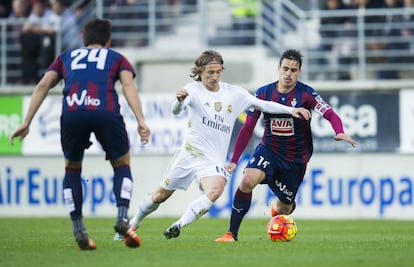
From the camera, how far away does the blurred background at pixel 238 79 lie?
21156 millimetres

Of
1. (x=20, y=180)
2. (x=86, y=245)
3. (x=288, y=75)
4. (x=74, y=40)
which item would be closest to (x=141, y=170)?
(x=20, y=180)

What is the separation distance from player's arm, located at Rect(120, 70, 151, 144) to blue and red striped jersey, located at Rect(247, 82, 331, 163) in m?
2.49

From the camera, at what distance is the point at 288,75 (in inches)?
502

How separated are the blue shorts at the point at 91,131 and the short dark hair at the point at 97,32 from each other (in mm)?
777

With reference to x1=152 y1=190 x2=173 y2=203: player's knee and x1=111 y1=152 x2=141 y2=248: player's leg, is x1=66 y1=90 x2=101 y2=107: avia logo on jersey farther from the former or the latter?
x1=152 y1=190 x2=173 y2=203: player's knee

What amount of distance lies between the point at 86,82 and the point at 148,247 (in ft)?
6.68

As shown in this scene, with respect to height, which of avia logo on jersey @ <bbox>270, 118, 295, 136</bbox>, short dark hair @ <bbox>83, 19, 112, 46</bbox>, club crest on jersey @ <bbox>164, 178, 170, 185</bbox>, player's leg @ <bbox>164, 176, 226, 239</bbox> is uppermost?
short dark hair @ <bbox>83, 19, 112, 46</bbox>

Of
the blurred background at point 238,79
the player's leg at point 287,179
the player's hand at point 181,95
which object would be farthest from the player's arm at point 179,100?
the blurred background at point 238,79

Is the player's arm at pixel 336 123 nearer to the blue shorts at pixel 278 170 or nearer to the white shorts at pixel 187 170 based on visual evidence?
the blue shorts at pixel 278 170

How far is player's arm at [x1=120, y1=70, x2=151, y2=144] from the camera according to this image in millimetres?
10469

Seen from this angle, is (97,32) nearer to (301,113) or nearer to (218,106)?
(218,106)

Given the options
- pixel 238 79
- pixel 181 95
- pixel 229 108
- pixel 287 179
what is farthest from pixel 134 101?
pixel 238 79

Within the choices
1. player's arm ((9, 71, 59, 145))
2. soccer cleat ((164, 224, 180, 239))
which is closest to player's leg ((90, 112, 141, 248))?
player's arm ((9, 71, 59, 145))

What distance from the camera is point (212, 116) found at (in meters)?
12.3
